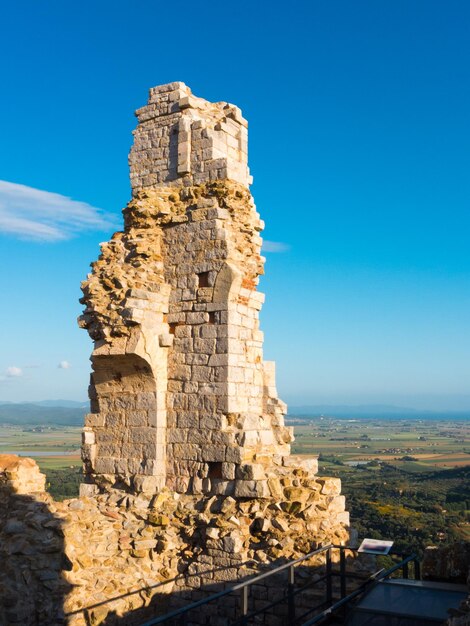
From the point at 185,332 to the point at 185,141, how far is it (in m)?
3.29

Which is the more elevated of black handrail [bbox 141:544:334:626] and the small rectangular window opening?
the small rectangular window opening

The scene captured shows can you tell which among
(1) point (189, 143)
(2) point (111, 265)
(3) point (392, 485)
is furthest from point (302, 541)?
(3) point (392, 485)

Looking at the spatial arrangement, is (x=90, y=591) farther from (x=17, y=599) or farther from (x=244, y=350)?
(x=244, y=350)

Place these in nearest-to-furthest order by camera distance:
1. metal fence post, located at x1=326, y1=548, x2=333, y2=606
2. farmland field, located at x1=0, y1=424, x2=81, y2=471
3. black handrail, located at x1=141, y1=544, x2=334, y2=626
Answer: black handrail, located at x1=141, y1=544, x2=334, y2=626
metal fence post, located at x1=326, y1=548, x2=333, y2=606
farmland field, located at x1=0, y1=424, x2=81, y2=471

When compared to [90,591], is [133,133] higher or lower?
higher

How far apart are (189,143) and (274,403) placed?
4627mm

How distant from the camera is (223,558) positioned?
29.9 ft

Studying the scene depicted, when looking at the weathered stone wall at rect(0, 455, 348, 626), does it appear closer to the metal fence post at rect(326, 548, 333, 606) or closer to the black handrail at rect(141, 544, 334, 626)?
the metal fence post at rect(326, 548, 333, 606)

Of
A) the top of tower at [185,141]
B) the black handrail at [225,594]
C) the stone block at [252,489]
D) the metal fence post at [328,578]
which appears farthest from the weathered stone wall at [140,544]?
the top of tower at [185,141]

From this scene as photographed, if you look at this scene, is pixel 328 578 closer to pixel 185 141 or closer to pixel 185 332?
pixel 185 332

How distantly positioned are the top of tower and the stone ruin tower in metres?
0.02

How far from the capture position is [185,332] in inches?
411

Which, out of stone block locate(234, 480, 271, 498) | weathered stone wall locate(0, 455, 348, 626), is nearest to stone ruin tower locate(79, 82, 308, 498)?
stone block locate(234, 480, 271, 498)

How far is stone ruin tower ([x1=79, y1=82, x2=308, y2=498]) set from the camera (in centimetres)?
991
